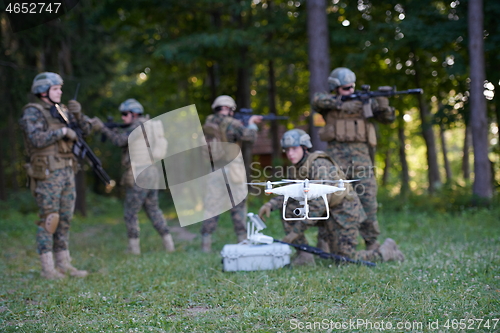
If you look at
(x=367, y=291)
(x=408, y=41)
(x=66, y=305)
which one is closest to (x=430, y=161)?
(x=408, y=41)

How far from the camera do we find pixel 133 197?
807 centimetres

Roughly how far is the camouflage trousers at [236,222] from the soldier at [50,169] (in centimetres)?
211

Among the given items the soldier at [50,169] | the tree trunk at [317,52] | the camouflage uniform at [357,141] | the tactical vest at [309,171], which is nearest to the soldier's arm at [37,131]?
the soldier at [50,169]

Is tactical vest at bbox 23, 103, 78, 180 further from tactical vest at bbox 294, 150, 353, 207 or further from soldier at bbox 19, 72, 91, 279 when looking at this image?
tactical vest at bbox 294, 150, 353, 207

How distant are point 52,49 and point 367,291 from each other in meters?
11.3

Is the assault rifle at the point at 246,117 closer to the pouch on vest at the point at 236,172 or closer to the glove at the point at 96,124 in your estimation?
the pouch on vest at the point at 236,172

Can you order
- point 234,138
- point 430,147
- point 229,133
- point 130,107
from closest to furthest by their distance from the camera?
point 229,133 < point 234,138 < point 130,107 < point 430,147

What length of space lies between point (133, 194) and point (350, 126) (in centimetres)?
353

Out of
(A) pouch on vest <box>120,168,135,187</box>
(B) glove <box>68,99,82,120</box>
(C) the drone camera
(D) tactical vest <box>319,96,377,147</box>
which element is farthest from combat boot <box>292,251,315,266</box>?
(B) glove <box>68,99,82,120</box>

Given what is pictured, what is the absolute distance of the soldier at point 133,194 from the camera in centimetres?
801

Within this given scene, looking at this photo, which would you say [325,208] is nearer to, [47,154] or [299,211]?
[299,211]

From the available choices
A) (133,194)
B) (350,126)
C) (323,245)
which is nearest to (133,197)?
(133,194)

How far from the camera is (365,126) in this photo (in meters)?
6.90

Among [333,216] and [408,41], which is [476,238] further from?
[408,41]
